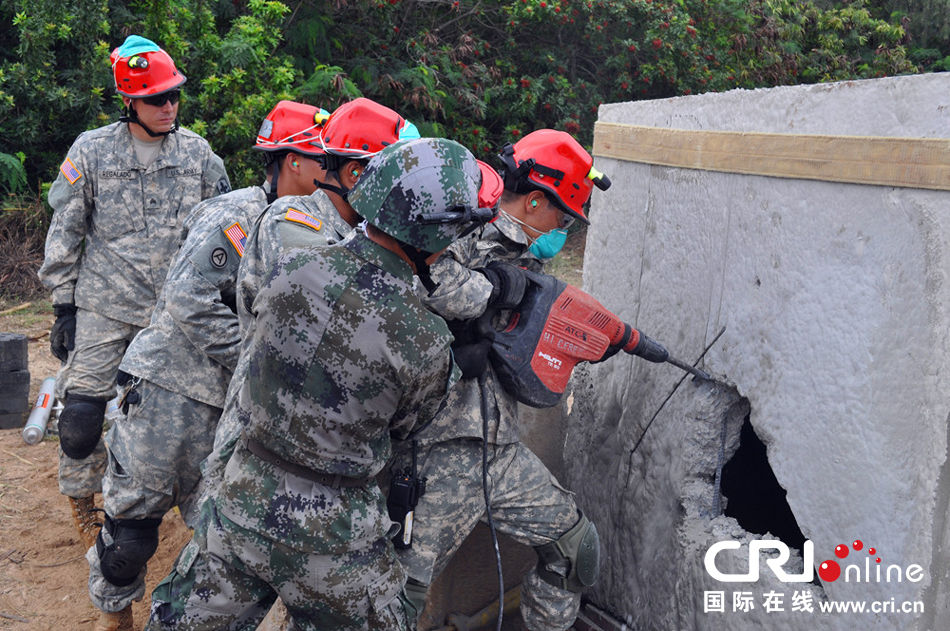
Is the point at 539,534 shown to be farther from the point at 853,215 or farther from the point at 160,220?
the point at 160,220

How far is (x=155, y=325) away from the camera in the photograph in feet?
10.9

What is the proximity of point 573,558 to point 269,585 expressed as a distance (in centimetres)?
109

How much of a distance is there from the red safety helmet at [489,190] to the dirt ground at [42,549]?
2.45 m

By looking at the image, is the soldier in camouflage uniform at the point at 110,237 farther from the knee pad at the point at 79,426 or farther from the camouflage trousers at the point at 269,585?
the camouflage trousers at the point at 269,585

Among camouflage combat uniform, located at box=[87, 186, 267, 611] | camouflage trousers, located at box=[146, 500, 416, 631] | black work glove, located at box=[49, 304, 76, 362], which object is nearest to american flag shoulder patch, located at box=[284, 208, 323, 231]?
camouflage combat uniform, located at box=[87, 186, 267, 611]

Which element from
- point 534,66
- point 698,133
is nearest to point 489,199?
point 698,133

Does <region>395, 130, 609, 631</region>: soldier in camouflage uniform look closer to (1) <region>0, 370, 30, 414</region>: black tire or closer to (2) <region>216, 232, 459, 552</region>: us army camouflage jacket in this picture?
(2) <region>216, 232, 459, 552</region>: us army camouflage jacket

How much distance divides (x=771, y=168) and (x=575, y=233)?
8.20m

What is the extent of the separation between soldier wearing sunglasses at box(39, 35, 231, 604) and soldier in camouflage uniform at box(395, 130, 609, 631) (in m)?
1.89

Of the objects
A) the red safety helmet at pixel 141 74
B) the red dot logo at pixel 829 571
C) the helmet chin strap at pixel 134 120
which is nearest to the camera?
the red dot logo at pixel 829 571

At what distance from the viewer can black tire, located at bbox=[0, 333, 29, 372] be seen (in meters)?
5.46

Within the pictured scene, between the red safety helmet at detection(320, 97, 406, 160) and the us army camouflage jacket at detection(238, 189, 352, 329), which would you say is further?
the red safety helmet at detection(320, 97, 406, 160)

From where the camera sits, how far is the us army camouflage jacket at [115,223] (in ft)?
13.4

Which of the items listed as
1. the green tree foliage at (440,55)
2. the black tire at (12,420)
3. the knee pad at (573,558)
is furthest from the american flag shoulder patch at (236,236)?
the green tree foliage at (440,55)
